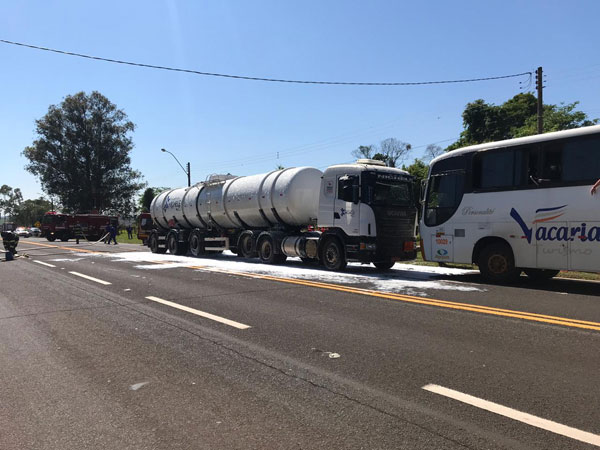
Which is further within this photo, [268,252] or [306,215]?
[268,252]

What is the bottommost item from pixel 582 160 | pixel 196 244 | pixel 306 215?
pixel 196 244

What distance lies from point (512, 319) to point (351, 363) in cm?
306

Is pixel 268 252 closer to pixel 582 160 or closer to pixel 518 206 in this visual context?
pixel 518 206

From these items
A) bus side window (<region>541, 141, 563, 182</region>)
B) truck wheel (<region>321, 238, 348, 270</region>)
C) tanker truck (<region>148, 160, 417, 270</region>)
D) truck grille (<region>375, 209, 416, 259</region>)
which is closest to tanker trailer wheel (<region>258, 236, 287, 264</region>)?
tanker truck (<region>148, 160, 417, 270</region>)

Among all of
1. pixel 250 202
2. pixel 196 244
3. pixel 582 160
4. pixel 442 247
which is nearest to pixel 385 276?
pixel 442 247

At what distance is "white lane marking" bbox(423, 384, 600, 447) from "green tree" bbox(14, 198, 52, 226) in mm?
144618

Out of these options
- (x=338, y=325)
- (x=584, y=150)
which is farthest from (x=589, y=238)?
(x=338, y=325)

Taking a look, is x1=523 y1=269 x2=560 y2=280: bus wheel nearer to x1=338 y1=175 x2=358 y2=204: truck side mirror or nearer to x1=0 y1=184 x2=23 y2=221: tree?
x1=338 y1=175 x2=358 y2=204: truck side mirror

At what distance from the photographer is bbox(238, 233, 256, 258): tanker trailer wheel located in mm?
17703

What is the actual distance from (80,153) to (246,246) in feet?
176

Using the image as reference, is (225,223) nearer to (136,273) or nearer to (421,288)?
(136,273)

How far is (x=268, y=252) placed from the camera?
16.3 metres

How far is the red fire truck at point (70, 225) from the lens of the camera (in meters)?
45.7

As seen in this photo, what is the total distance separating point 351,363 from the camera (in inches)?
178
